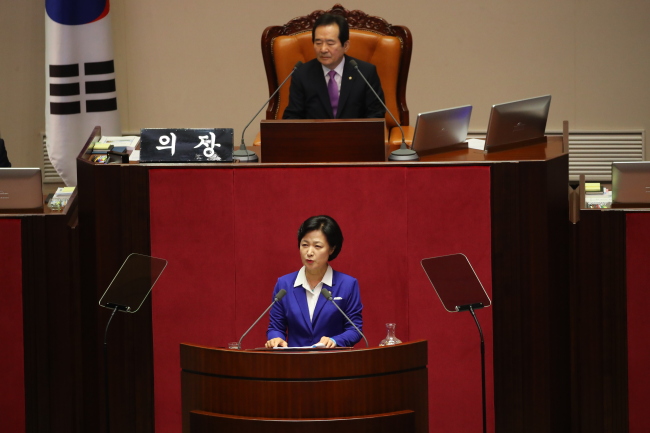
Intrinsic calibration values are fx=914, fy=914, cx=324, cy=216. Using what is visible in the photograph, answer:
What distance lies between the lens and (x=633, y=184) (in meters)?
3.79

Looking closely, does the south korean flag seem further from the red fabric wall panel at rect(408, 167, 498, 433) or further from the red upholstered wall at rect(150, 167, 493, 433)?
the red fabric wall panel at rect(408, 167, 498, 433)

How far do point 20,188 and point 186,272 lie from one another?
2.69 ft

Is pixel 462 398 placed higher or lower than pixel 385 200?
lower

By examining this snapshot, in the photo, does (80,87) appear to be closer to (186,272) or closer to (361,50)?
(361,50)

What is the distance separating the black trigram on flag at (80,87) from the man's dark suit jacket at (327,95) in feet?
6.58

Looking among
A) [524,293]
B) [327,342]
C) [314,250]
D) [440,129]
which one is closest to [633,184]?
[524,293]

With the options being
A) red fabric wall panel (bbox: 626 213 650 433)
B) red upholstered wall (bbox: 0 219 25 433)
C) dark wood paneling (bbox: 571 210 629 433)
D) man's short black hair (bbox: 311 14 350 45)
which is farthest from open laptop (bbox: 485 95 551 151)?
red upholstered wall (bbox: 0 219 25 433)

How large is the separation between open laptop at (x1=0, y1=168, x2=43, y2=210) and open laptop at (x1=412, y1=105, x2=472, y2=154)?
1606mm

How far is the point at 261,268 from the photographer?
369cm

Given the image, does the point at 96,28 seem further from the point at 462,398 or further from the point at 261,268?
the point at 462,398

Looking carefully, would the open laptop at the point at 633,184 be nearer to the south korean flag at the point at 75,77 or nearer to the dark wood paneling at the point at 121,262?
the dark wood paneling at the point at 121,262

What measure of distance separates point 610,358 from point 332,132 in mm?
1480

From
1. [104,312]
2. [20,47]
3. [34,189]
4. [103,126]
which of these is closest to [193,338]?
[104,312]

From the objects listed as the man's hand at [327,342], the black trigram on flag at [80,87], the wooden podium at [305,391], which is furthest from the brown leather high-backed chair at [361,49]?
the wooden podium at [305,391]
